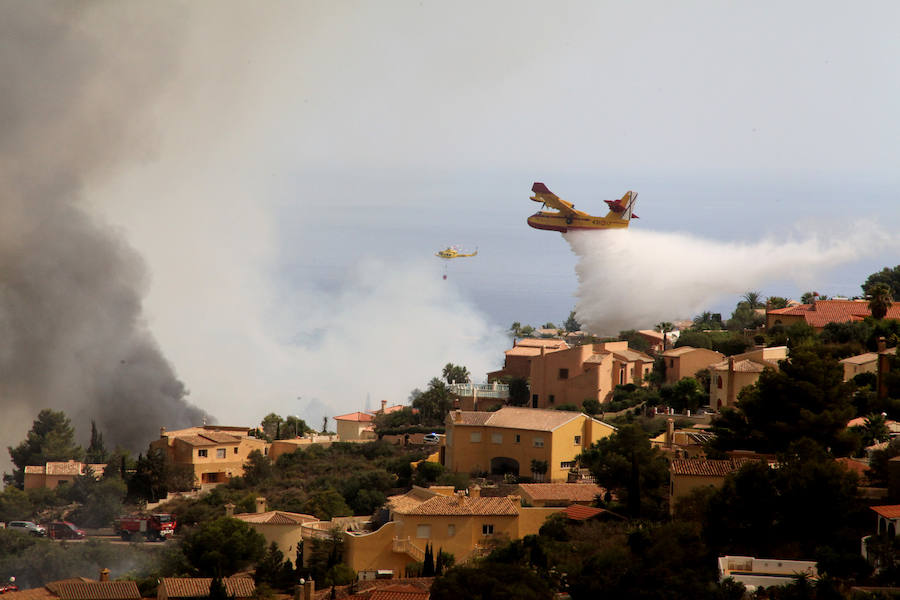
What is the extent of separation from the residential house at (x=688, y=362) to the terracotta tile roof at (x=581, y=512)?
2025 cm

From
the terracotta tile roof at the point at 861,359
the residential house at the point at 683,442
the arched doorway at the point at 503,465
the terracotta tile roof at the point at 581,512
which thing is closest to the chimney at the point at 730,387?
the terracotta tile roof at the point at 861,359

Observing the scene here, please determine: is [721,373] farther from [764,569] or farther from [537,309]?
[537,309]

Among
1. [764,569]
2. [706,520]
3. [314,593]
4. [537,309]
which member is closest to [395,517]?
[314,593]

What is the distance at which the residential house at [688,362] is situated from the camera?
57.7m

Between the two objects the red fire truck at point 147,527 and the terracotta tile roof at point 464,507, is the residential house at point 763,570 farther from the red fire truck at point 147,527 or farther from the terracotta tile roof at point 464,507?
the red fire truck at point 147,527

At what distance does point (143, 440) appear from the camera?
3014 inches

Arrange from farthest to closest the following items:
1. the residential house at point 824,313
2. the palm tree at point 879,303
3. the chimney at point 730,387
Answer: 1. the residential house at point 824,313
2. the palm tree at point 879,303
3. the chimney at point 730,387

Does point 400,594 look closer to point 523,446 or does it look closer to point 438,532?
point 438,532

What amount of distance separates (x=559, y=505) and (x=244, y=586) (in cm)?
942

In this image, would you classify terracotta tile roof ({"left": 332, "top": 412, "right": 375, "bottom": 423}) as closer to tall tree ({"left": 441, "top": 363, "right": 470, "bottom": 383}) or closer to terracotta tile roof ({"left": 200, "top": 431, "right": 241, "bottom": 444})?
tall tree ({"left": 441, "top": 363, "right": 470, "bottom": 383})

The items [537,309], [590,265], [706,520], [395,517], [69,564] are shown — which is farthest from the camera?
[537,309]

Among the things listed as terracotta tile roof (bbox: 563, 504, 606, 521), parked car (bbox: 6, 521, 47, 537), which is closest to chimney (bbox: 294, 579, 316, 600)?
terracotta tile roof (bbox: 563, 504, 606, 521)

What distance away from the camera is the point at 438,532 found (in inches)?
1465

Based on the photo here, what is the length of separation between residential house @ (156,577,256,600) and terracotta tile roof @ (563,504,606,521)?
8.60m
